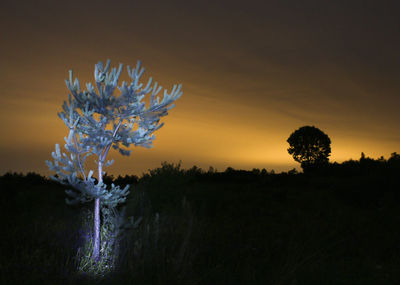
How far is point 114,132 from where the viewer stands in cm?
615

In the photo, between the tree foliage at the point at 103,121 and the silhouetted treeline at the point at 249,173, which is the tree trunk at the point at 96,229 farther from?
the silhouetted treeline at the point at 249,173

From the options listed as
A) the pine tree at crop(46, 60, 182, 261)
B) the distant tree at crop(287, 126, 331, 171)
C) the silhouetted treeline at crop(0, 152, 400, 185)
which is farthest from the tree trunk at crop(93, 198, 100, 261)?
the distant tree at crop(287, 126, 331, 171)

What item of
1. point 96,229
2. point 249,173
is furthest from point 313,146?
point 96,229

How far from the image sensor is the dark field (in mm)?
6176

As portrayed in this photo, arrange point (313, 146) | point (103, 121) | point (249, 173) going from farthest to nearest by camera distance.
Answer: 1. point (313, 146)
2. point (249, 173)
3. point (103, 121)

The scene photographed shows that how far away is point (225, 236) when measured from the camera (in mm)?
10234

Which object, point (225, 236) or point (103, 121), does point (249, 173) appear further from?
point (103, 121)

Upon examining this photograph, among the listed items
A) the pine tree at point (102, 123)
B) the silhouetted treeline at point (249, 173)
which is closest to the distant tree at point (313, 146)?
the silhouetted treeline at point (249, 173)

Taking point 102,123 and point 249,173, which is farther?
point 249,173

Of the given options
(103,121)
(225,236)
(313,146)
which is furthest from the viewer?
(313,146)

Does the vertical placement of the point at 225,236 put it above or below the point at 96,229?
below

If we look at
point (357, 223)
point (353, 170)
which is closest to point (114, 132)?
point (357, 223)

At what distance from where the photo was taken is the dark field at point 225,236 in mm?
6176

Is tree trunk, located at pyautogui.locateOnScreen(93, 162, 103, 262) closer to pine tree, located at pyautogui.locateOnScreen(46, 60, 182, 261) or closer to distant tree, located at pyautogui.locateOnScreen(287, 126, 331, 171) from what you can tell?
pine tree, located at pyautogui.locateOnScreen(46, 60, 182, 261)
